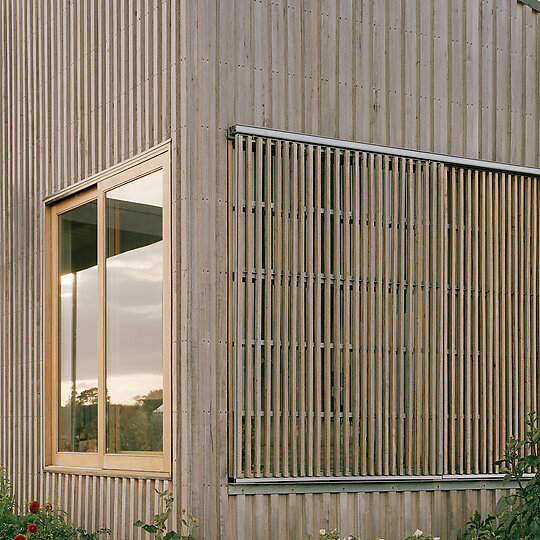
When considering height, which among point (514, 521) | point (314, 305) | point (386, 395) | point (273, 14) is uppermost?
point (273, 14)

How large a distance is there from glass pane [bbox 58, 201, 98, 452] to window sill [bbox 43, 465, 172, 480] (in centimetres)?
16

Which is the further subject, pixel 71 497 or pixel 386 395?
pixel 71 497

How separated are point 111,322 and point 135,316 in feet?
1.29

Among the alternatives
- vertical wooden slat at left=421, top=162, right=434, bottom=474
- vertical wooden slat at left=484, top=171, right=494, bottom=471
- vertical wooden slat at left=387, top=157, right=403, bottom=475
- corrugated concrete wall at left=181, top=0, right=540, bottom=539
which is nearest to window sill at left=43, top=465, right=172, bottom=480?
corrugated concrete wall at left=181, top=0, right=540, bottom=539

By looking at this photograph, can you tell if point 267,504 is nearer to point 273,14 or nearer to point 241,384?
point 241,384

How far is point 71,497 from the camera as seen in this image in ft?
27.1

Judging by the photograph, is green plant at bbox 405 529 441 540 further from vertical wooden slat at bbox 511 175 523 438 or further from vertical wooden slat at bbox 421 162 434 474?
vertical wooden slat at bbox 511 175 523 438

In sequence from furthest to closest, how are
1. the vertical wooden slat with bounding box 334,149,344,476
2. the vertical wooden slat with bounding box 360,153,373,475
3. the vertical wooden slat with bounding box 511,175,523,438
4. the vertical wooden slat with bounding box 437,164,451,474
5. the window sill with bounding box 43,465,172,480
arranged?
the vertical wooden slat with bounding box 511,175,523,438 → the vertical wooden slat with bounding box 437,164,451,474 → the vertical wooden slat with bounding box 360,153,373,475 → the vertical wooden slat with bounding box 334,149,344,476 → the window sill with bounding box 43,465,172,480

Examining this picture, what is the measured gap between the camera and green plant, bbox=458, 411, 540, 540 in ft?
25.0

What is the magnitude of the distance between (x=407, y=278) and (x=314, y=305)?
2.93 ft

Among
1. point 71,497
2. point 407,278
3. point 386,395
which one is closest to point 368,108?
point 407,278

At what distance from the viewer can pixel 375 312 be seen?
7648 mm

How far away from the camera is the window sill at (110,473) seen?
23.0 ft

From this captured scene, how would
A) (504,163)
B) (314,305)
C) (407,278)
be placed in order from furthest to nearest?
(504,163)
(407,278)
(314,305)
